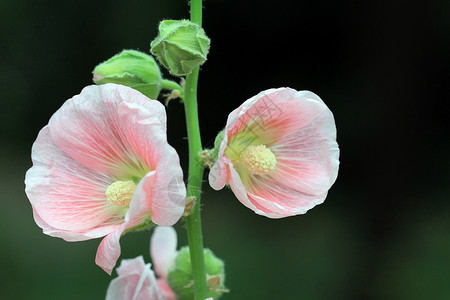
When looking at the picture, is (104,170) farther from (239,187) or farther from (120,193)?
(239,187)

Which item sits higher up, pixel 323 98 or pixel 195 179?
pixel 195 179

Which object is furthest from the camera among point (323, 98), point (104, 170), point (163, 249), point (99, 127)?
point (323, 98)

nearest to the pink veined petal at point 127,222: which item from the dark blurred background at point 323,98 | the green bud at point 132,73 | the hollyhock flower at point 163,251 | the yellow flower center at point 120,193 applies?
the yellow flower center at point 120,193

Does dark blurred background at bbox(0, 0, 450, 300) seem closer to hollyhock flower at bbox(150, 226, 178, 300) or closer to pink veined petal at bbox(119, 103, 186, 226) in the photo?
hollyhock flower at bbox(150, 226, 178, 300)

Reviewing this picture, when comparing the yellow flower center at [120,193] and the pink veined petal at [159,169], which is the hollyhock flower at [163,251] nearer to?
the yellow flower center at [120,193]

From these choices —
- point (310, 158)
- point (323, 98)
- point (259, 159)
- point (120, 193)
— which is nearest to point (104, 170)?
point (120, 193)

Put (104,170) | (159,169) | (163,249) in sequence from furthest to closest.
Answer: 1. (163,249)
2. (104,170)
3. (159,169)
